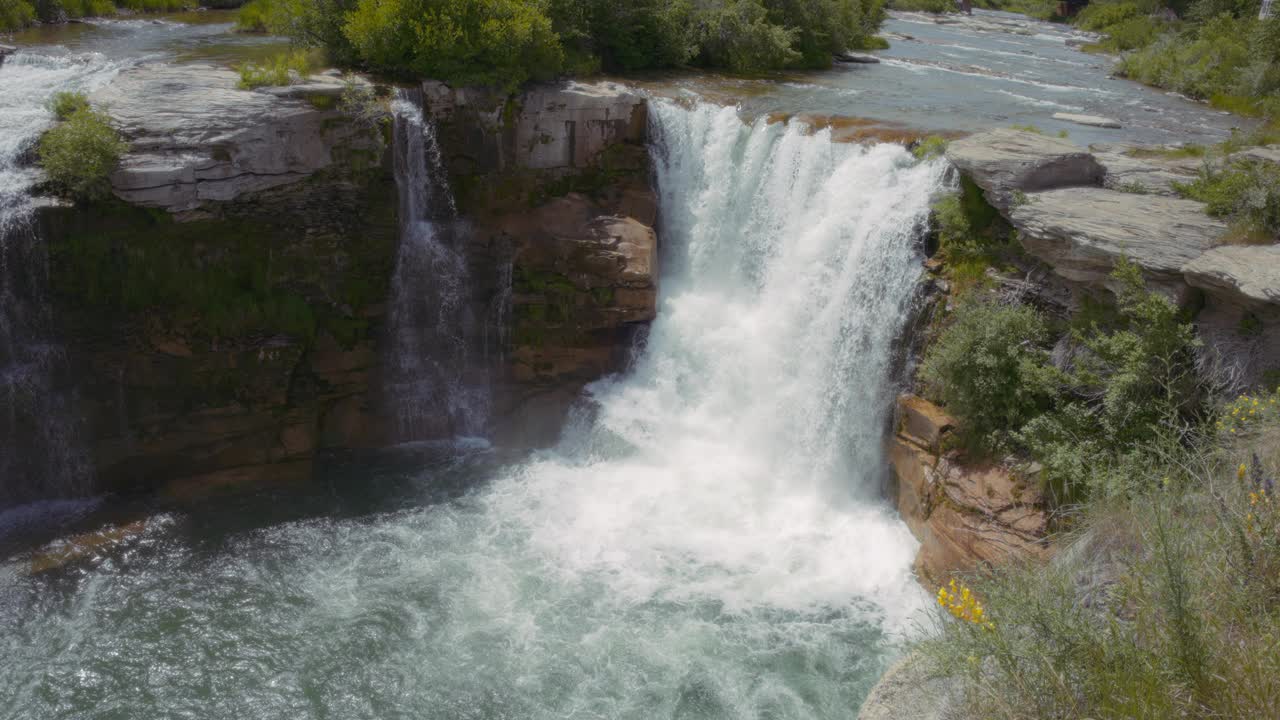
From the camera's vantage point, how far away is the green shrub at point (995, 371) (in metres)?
10.7

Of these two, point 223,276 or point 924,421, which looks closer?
point 924,421

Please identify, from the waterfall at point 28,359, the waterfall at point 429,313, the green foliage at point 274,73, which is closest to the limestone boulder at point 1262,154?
the waterfall at point 429,313

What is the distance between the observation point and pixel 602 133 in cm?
1505

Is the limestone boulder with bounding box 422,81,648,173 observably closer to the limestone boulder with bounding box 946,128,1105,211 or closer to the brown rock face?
the limestone boulder with bounding box 946,128,1105,211

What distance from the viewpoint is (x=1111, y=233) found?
10336 millimetres

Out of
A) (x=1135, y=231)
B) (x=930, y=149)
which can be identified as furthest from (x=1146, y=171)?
(x=930, y=149)

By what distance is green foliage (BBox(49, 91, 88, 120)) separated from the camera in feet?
39.6

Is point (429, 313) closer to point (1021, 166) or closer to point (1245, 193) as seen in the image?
point (1021, 166)

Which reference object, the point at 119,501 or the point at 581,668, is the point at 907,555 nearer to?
the point at 581,668

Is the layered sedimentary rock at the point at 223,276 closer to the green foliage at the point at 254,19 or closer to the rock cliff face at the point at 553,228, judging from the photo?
the rock cliff face at the point at 553,228

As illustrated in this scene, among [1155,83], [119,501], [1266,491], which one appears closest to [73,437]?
[119,501]

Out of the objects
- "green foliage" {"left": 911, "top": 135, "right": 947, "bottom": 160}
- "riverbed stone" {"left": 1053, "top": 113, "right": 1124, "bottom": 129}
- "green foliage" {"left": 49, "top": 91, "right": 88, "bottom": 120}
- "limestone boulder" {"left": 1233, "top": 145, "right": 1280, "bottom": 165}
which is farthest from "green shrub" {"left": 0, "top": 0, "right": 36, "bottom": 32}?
"limestone boulder" {"left": 1233, "top": 145, "right": 1280, "bottom": 165}

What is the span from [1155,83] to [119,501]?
2394 cm

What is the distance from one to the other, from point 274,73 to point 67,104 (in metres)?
2.78
